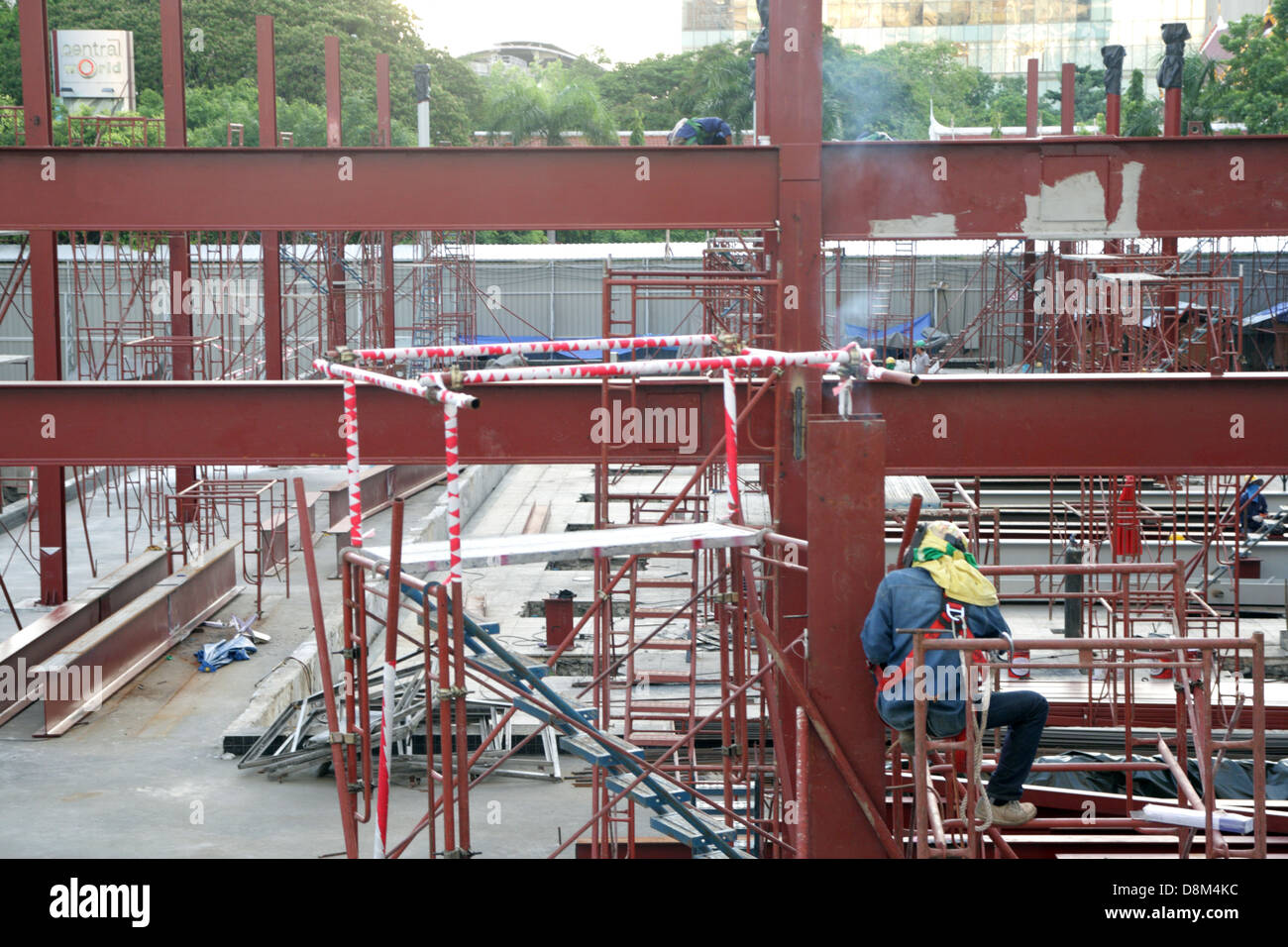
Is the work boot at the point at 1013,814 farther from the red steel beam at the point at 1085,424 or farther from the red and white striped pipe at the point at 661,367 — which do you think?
the red steel beam at the point at 1085,424

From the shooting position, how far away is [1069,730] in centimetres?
1443

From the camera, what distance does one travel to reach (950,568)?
260 inches

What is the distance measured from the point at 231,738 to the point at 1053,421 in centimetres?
936

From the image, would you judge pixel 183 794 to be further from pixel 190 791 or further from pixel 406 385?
pixel 406 385

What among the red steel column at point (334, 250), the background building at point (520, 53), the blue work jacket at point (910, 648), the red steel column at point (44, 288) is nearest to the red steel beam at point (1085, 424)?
the blue work jacket at point (910, 648)

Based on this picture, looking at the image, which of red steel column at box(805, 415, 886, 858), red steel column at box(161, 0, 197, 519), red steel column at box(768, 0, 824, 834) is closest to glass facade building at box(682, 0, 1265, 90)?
red steel column at box(161, 0, 197, 519)

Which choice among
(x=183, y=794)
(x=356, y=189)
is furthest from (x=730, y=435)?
(x=183, y=794)

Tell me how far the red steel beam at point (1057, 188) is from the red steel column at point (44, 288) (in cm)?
818

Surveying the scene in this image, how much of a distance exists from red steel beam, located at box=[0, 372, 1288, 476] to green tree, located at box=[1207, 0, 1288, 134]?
26.9 m

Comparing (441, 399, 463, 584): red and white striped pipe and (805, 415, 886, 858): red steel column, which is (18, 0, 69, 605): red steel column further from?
(805, 415, 886, 858): red steel column

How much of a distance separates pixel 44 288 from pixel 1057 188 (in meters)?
10.8

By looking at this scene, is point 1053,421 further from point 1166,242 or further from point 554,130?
point 554,130

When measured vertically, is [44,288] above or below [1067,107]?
below

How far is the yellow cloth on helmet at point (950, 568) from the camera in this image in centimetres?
656
